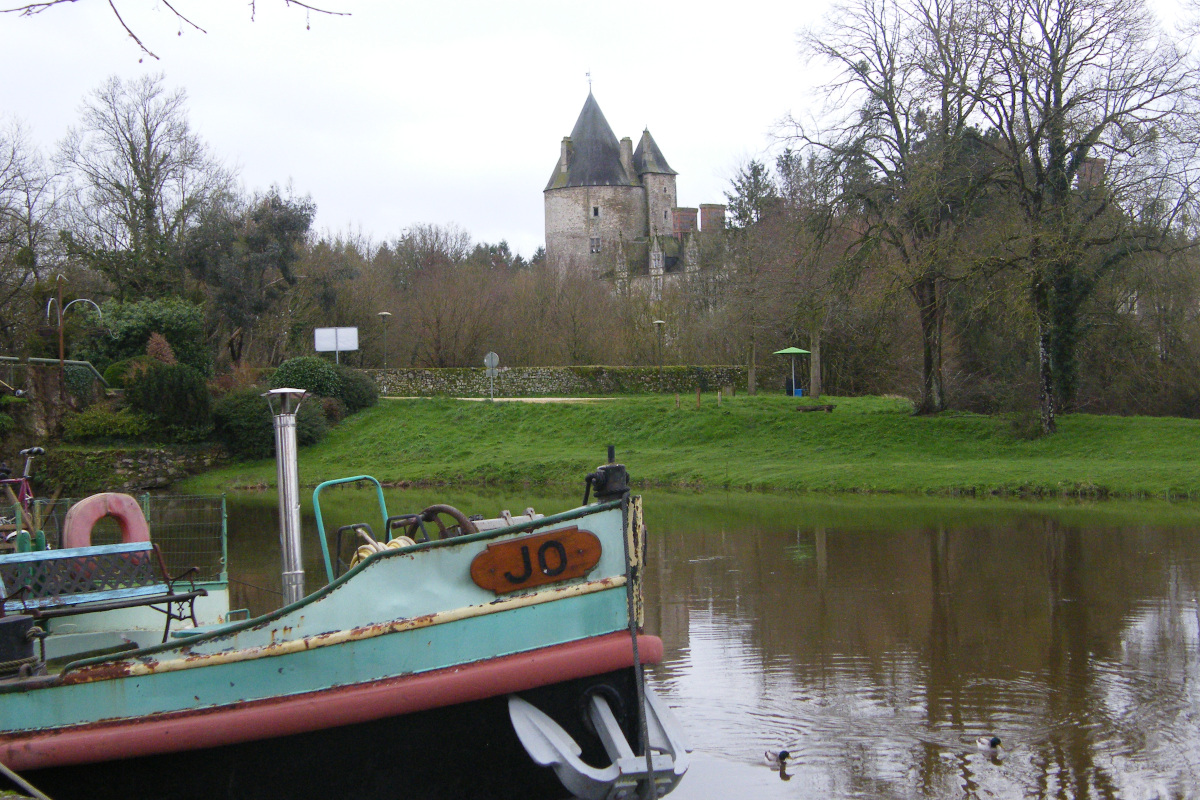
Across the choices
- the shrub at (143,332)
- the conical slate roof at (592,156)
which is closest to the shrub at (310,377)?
the shrub at (143,332)

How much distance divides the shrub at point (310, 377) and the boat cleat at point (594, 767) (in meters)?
30.5

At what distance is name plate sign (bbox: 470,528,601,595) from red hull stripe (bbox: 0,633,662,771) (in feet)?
1.15

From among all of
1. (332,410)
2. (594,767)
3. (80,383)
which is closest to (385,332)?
(332,410)

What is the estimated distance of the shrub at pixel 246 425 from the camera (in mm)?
30688

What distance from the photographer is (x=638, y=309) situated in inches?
1852

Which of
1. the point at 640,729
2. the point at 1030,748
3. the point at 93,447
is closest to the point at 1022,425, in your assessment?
the point at 1030,748

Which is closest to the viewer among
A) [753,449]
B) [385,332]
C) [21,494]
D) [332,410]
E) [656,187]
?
[21,494]

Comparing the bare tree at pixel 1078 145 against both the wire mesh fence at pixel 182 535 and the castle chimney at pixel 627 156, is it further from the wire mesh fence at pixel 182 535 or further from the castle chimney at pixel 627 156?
the castle chimney at pixel 627 156

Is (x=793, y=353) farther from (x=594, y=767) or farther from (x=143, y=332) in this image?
(x=594, y=767)

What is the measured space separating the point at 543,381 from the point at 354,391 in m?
7.94

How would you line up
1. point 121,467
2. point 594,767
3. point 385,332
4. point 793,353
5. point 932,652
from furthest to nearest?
point 385,332 → point 793,353 → point 121,467 → point 932,652 → point 594,767

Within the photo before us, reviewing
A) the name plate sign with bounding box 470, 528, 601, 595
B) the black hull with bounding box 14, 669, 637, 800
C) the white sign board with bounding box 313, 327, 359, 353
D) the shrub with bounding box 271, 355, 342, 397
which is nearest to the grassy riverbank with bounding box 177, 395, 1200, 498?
the shrub with bounding box 271, 355, 342, 397

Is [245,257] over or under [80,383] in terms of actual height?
over

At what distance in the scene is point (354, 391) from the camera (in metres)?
35.1
